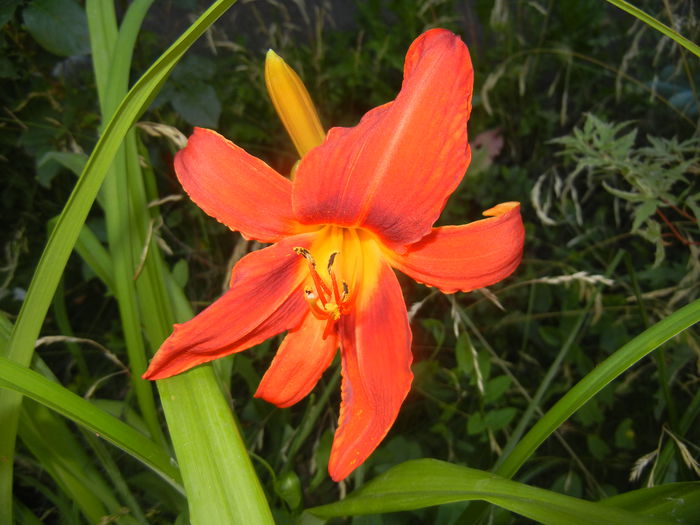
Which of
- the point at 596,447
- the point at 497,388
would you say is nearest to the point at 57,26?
the point at 497,388

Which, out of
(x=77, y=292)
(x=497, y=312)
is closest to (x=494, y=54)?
(x=497, y=312)

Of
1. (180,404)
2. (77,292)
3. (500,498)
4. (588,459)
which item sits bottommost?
(588,459)

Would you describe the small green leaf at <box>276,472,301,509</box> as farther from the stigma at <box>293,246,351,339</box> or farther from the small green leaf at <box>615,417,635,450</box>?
Result: the small green leaf at <box>615,417,635,450</box>

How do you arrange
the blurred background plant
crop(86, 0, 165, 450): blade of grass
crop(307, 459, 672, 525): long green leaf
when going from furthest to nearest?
the blurred background plant → crop(86, 0, 165, 450): blade of grass → crop(307, 459, 672, 525): long green leaf

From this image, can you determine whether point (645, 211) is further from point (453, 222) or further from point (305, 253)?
point (453, 222)

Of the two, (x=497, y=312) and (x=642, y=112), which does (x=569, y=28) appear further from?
(x=497, y=312)

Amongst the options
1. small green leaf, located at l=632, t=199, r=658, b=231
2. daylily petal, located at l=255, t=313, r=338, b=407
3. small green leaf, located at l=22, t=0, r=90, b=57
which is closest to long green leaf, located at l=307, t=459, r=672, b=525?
daylily petal, located at l=255, t=313, r=338, b=407

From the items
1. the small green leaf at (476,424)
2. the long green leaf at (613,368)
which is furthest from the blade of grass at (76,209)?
the small green leaf at (476,424)
